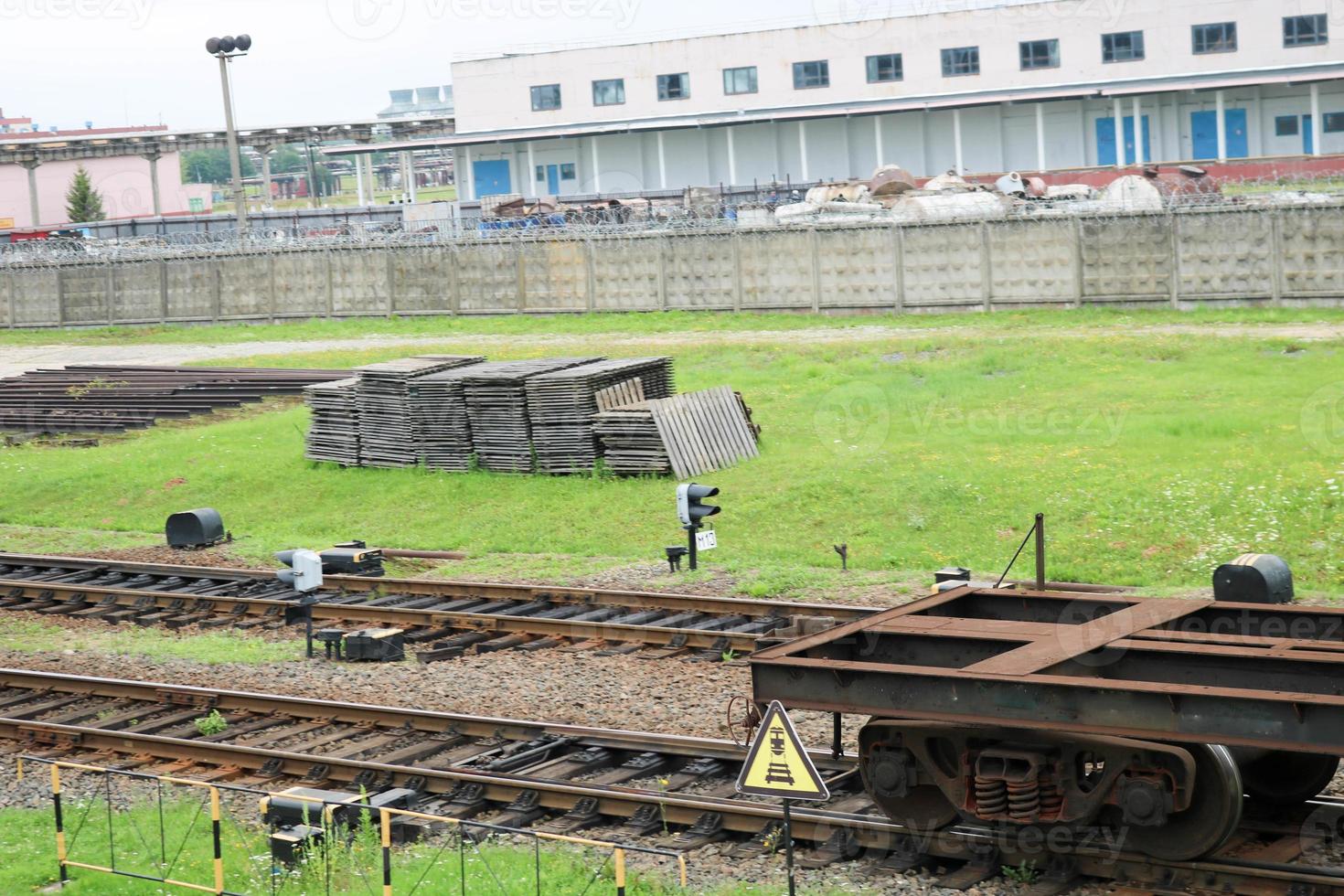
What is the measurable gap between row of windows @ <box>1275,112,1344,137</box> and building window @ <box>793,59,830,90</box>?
61.1 ft

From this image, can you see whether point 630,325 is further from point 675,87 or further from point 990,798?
point 675,87

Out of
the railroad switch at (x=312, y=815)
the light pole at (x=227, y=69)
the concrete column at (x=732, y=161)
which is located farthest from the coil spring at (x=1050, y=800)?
the concrete column at (x=732, y=161)

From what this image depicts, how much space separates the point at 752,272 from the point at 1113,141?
30.5m

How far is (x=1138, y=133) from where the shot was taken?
63031mm

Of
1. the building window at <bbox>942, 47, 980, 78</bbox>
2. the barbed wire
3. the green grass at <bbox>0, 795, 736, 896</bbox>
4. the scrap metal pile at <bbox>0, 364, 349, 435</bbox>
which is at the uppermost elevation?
the building window at <bbox>942, 47, 980, 78</bbox>

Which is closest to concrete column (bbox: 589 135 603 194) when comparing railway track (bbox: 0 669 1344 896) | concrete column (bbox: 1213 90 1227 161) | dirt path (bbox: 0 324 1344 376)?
concrete column (bbox: 1213 90 1227 161)

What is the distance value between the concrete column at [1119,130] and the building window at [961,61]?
596 centimetres

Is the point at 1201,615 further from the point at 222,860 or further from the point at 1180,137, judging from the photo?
the point at 1180,137

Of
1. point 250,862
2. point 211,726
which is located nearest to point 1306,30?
point 211,726

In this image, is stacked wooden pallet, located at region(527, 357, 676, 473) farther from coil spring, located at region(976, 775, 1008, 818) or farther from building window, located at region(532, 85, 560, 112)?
building window, located at region(532, 85, 560, 112)

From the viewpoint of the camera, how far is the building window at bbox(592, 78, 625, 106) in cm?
7194

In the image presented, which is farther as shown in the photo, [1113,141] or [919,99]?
[919,99]

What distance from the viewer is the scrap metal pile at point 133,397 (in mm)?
33250

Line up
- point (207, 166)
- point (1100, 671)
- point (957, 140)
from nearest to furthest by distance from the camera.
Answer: point (1100, 671)
point (957, 140)
point (207, 166)
